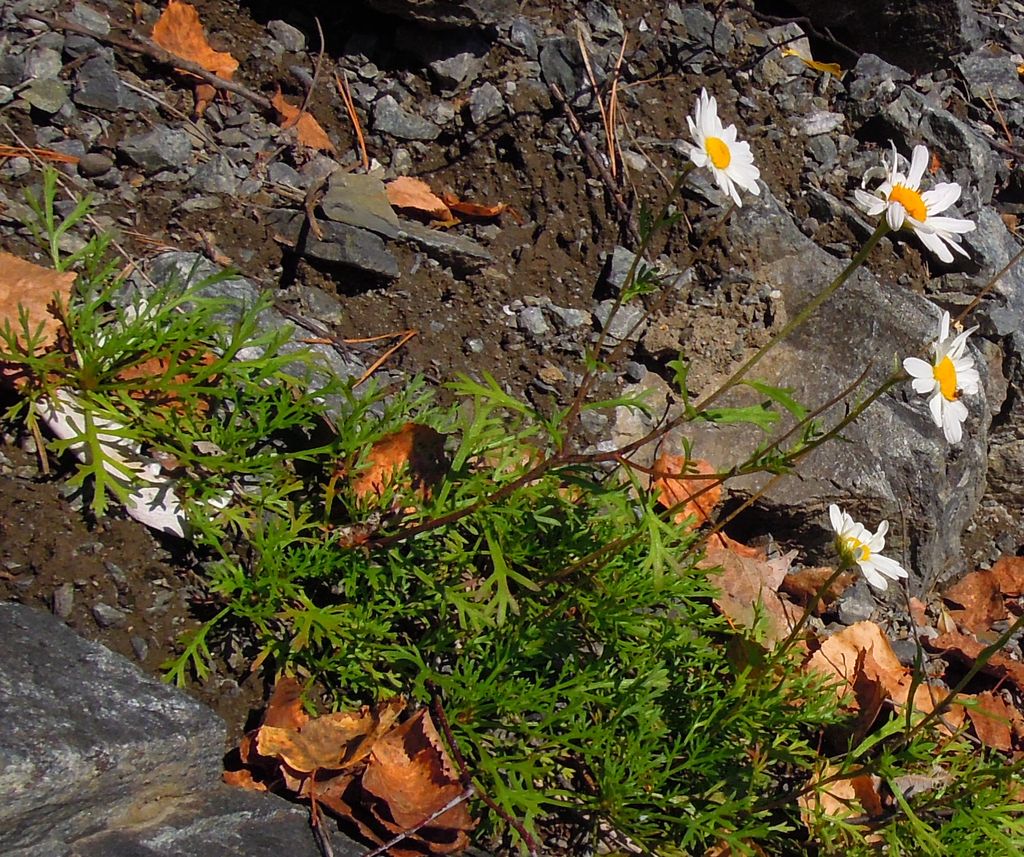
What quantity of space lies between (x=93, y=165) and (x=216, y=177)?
15.6 inches

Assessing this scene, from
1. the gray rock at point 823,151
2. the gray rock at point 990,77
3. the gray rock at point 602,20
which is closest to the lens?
the gray rock at point 602,20

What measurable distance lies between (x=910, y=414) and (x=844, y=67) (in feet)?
6.67

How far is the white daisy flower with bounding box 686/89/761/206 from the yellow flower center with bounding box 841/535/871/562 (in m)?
0.93

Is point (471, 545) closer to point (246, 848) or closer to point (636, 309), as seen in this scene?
point (246, 848)

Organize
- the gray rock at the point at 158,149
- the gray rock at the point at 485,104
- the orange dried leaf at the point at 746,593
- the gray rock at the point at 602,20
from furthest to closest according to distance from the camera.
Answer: the gray rock at the point at 602,20 < the gray rock at the point at 485,104 < the gray rock at the point at 158,149 < the orange dried leaf at the point at 746,593

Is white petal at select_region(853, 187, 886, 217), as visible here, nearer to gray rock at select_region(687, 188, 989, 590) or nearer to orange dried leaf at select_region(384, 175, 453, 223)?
gray rock at select_region(687, 188, 989, 590)

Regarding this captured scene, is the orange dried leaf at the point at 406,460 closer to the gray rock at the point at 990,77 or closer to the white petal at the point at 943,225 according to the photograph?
the white petal at the point at 943,225

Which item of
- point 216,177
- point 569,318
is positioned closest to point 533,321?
point 569,318

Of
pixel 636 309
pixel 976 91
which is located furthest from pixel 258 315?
pixel 976 91

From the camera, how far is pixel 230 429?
9.28 feet

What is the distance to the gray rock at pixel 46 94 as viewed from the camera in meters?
3.26

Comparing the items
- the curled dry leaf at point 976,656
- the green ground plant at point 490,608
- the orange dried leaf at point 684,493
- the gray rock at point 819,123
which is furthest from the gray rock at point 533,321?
the curled dry leaf at point 976,656

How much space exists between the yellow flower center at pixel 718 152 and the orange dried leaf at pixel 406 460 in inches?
46.9

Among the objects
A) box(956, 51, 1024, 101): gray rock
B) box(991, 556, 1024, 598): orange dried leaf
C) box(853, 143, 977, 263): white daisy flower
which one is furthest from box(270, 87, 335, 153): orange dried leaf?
box(956, 51, 1024, 101): gray rock
